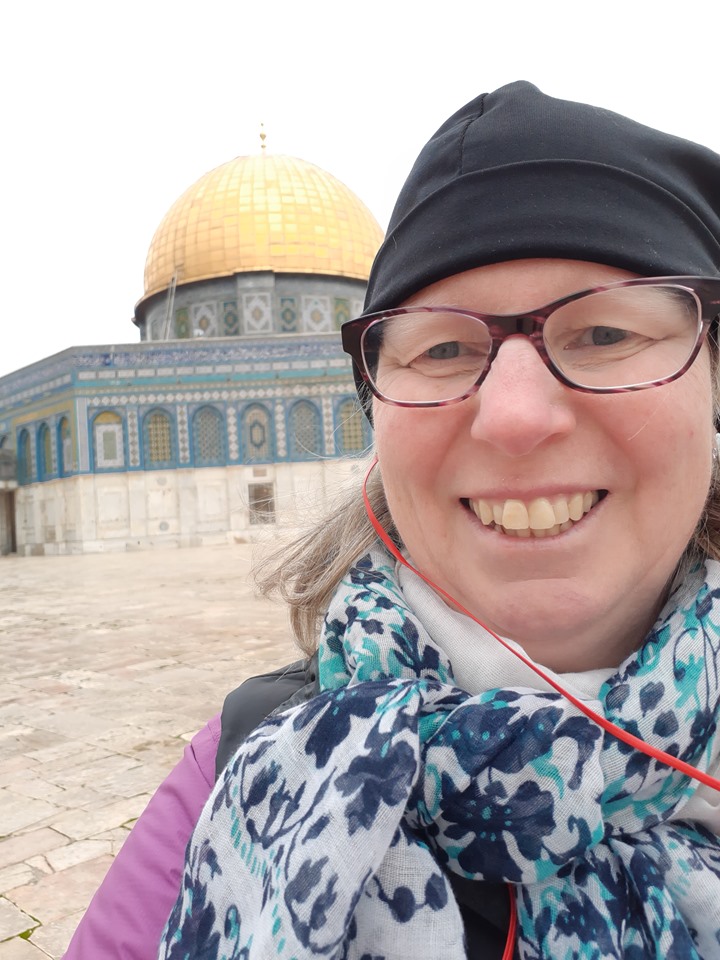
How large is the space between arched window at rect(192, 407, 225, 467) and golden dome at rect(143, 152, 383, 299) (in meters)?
4.83

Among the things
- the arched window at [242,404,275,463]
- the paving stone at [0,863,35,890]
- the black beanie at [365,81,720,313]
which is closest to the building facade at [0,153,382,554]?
the arched window at [242,404,275,463]

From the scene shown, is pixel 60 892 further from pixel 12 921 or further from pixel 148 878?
pixel 148 878

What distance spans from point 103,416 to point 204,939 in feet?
77.5

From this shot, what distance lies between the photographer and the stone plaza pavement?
7.30 ft

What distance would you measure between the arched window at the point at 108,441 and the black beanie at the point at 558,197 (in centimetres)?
2319

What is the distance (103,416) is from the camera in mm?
23062

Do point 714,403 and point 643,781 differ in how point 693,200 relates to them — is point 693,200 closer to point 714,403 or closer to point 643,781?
point 714,403

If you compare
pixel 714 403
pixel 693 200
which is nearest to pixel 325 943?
pixel 714 403

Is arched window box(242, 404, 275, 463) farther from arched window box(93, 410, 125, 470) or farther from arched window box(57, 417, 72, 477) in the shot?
arched window box(57, 417, 72, 477)

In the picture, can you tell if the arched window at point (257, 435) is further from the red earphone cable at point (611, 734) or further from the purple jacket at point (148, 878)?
the red earphone cable at point (611, 734)

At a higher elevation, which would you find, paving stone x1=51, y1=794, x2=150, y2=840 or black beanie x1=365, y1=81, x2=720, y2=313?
black beanie x1=365, y1=81, x2=720, y2=313

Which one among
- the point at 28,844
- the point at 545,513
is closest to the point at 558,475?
the point at 545,513

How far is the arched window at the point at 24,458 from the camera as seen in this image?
82.4 feet

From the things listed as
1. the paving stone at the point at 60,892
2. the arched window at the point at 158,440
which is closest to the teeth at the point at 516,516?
the paving stone at the point at 60,892
